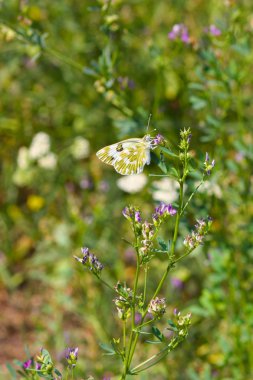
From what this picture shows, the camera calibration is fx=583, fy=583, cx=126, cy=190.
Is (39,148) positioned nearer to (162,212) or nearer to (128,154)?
(128,154)

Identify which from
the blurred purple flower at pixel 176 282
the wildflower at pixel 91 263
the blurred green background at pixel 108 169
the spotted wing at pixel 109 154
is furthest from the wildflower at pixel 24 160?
the wildflower at pixel 91 263

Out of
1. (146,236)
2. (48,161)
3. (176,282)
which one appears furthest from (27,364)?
(48,161)

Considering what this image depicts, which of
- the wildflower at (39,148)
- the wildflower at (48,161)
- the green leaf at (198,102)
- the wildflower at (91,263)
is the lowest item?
the wildflower at (91,263)

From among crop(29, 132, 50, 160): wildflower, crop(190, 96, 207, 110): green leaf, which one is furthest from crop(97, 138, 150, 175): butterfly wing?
crop(29, 132, 50, 160): wildflower

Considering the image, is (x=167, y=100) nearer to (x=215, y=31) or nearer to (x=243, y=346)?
(x=215, y=31)

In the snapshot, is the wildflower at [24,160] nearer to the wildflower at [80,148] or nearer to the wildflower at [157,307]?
the wildflower at [80,148]

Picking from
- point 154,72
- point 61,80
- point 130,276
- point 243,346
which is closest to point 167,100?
point 154,72

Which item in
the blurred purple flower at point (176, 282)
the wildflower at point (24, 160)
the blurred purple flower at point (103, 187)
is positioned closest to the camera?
the blurred purple flower at point (176, 282)
